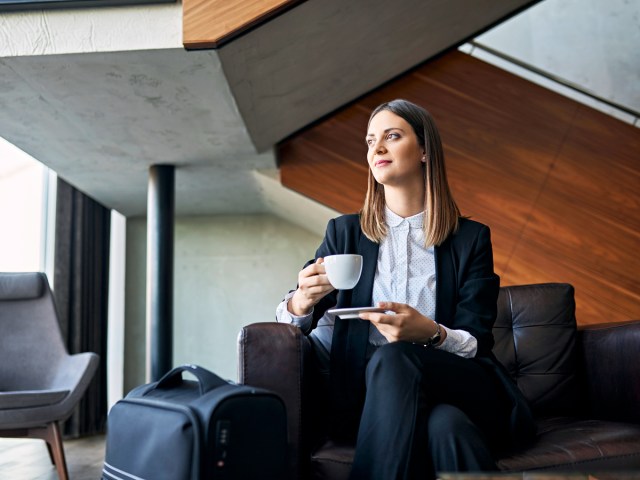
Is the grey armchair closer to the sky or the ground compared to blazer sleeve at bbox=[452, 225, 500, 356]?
closer to the ground

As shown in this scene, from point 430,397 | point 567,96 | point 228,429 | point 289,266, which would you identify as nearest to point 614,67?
point 567,96

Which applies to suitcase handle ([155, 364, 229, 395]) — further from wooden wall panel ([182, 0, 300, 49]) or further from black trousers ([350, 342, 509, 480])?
wooden wall panel ([182, 0, 300, 49])

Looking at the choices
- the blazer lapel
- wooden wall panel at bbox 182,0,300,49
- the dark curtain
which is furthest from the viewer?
the dark curtain

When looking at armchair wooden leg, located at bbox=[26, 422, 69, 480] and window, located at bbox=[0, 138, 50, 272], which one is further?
window, located at bbox=[0, 138, 50, 272]

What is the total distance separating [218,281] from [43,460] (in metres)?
2.54

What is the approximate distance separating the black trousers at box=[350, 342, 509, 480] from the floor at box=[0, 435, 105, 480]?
2260 millimetres

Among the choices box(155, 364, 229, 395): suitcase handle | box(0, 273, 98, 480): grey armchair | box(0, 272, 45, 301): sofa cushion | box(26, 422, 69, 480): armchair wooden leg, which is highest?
box(0, 272, 45, 301): sofa cushion

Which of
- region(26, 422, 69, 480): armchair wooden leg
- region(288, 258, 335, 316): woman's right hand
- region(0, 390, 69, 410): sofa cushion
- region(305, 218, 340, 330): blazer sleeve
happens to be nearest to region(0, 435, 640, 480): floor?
region(26, 422, 69, 480): armchair wooden leg

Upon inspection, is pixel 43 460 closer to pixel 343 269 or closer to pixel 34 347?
pixel 34 347

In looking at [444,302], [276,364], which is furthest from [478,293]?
[276,364]

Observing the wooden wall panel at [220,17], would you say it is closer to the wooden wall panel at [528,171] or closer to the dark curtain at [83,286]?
the wooden wall panel at [528,171]

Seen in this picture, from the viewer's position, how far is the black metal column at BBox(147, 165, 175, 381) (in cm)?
447

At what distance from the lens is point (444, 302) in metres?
1.68

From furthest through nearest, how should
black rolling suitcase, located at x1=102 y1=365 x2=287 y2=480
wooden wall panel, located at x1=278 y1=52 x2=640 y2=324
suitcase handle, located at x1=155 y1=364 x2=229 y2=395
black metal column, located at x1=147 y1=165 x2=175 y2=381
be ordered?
black metal column, located at x1=147 y1=165 x2=175 y2=381 < wooden wall panel, located at x1=278 y1=52 x2=640 y2=324 < suitcase handle, located at x1=155 y1=364 x2=229 y2=395 < black rolling suitcase, located at x1=102 y1=365 x2=287 y2=480
